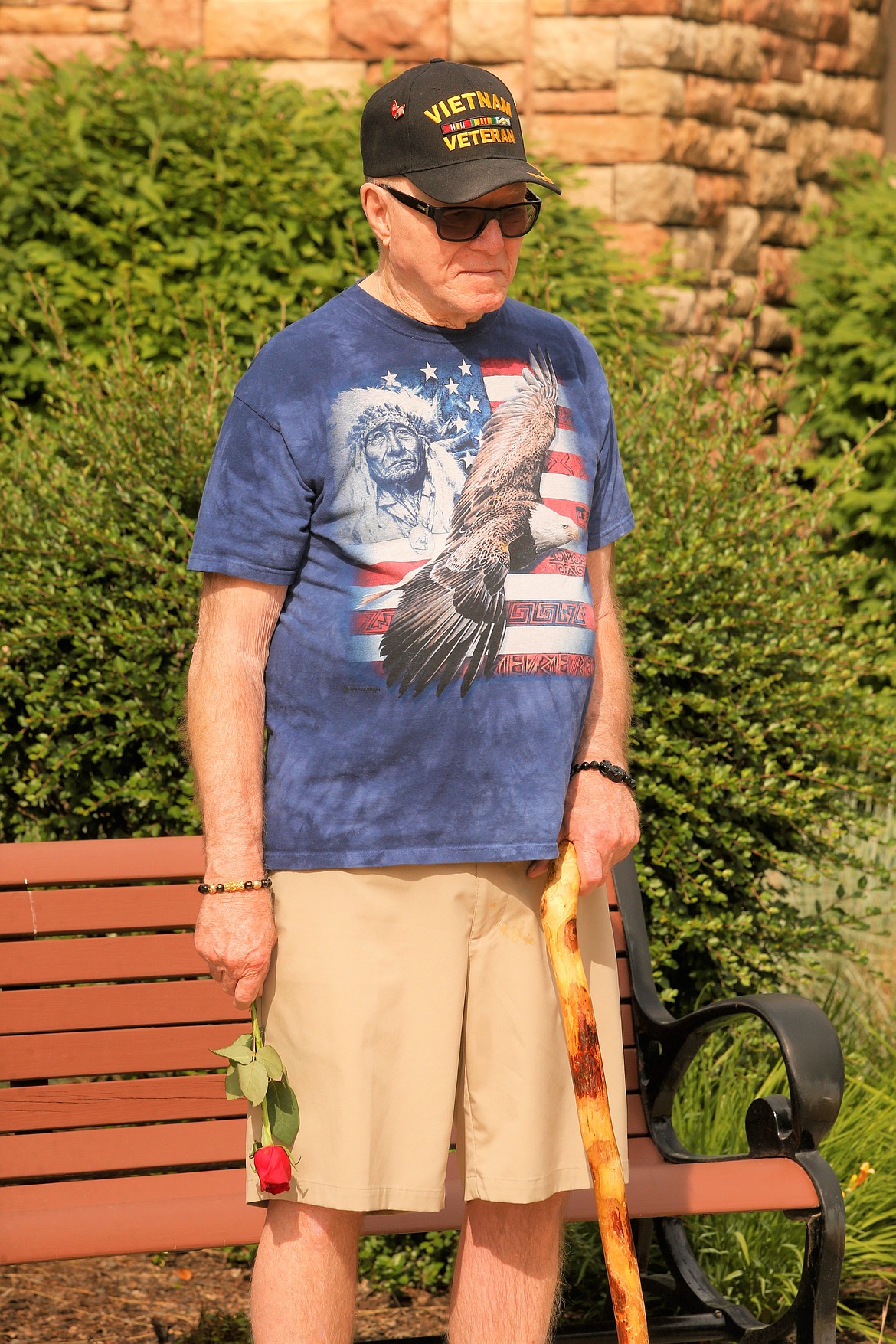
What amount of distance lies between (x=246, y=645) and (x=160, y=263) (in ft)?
12.7

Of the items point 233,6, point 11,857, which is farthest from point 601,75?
point 11,857

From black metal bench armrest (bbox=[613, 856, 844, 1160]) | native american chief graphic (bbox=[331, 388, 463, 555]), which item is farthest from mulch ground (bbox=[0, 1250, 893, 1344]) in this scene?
native american chief graphic (bbox=[331, 388, 463, 555])

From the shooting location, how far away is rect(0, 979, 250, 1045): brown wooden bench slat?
2670mm

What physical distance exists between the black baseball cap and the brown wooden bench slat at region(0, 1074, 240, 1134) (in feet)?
5.31

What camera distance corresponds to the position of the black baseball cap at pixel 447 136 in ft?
6.50

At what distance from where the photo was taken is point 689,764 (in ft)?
11.2

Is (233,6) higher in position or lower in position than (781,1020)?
higher

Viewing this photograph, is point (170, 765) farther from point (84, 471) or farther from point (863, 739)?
point (863, 739)

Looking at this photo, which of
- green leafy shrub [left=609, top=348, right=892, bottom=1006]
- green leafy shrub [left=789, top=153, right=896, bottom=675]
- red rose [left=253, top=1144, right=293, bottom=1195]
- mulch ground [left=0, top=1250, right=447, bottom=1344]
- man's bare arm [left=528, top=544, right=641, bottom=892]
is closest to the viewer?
red rose [left=253, top=1144, right=293, bottom=1195]

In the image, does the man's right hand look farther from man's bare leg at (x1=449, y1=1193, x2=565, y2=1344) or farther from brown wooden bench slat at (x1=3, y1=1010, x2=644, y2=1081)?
brown wooden bench slat at (x1=3, y1=1010, x2=644, y2=1081)

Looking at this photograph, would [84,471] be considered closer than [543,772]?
No

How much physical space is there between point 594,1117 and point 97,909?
108 cm

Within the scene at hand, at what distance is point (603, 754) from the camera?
2.26 metres

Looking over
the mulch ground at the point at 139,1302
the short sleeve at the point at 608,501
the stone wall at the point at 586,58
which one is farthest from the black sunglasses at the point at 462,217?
the stone wall at the point at 586,58
